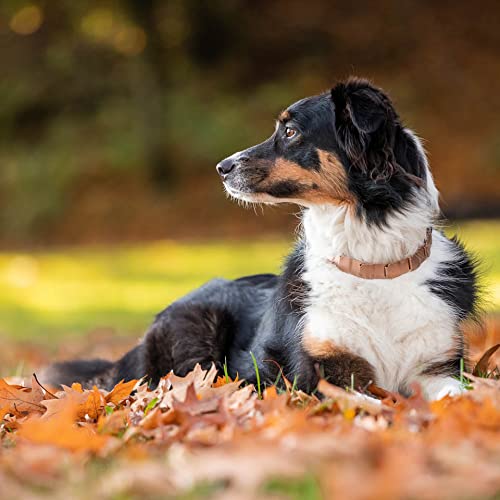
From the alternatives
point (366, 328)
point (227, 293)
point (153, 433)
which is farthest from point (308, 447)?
point (227, 293)

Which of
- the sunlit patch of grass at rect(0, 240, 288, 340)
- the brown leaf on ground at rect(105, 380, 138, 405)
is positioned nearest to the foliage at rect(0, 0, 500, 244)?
the sunlit patch of grass at rect(0, 240, 288, 340)

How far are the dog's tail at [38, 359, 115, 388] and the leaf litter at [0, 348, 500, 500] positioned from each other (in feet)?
4.51

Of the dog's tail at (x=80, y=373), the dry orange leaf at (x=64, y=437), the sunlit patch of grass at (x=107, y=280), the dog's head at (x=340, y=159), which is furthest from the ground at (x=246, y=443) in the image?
the sunlit patch of grass at (x=107, y=280)

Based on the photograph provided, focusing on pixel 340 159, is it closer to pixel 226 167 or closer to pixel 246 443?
pixel 226 167

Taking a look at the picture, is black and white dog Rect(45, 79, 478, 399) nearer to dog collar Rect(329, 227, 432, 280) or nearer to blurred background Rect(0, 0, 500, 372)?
dog collar Rect(329, 227, 432, 280)

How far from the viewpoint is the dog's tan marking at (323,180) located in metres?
4.02

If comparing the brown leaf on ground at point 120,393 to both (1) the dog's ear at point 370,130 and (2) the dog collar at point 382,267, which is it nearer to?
(2) the dog collar at point 382,267

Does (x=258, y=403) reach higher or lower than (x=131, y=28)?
lower

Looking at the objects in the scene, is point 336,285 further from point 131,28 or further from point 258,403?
point 131,28

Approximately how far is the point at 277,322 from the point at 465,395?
1271 millimetres

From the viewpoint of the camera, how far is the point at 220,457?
7.46 ft

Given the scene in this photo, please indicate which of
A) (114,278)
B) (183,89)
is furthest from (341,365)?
(183,89)

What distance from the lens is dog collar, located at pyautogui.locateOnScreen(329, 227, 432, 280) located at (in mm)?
3881

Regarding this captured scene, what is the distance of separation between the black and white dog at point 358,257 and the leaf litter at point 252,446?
11.9 inches
